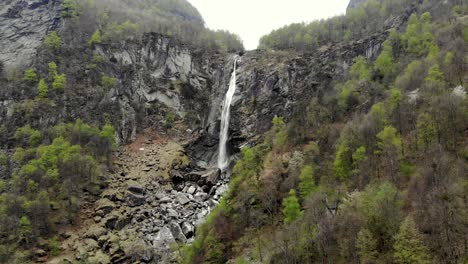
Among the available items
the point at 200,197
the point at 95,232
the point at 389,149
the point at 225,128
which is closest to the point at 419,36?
the point at 389,149

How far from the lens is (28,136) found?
72.6m

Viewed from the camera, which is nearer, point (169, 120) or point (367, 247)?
point (367, 247)

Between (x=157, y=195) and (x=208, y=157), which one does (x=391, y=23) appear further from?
(x=157, y=195)

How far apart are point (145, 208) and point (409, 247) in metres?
42.5

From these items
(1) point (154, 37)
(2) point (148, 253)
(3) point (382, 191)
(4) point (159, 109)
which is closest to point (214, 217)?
(2) point (148, 253)

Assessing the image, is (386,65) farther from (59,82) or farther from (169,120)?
(59,82)

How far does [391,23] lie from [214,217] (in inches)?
2791

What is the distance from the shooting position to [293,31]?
116m

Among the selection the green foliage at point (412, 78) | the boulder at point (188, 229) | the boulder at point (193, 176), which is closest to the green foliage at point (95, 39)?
the boulder at point (193, 176)

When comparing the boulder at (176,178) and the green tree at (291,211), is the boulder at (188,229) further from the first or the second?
the green tree at (291,211)

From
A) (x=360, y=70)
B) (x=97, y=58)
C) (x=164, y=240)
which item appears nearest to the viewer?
(x=164, y=240)

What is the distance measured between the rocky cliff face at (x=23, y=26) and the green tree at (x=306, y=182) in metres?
70.2

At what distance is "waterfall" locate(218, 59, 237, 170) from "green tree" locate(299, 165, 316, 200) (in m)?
29.3

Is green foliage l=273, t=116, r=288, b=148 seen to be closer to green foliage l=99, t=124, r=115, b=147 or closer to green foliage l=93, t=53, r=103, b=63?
green foliage l=99, t=124, r=115, b=147
